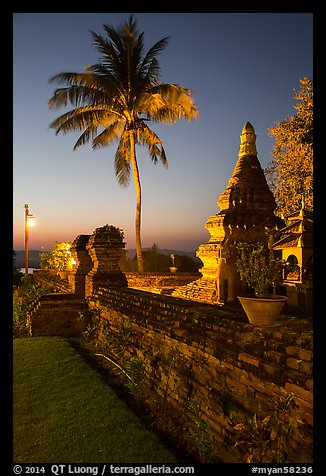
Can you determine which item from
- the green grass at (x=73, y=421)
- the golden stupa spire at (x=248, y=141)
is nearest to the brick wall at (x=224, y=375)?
the green grass at (x=73, y=421)

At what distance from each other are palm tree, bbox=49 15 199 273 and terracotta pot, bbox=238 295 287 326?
13.7 meters

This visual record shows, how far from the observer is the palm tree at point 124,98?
16422 mm

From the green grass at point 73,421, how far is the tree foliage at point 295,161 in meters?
12.6

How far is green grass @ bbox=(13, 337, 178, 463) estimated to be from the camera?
3.43m

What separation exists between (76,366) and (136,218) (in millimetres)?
11967

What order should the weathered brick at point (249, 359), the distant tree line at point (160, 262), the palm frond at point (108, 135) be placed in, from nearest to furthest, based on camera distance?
the weathered brick at point (249, 359) → the palm frond at point (108, 135) → the distant tree line at point (160, 262)

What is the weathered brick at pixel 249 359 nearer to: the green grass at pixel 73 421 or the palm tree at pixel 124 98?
the green grass at pixel 73 421

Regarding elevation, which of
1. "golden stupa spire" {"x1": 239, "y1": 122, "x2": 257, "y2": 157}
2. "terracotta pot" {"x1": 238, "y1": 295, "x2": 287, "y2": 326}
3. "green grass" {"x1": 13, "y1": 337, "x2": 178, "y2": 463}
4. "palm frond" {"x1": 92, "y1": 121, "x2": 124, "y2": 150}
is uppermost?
"palm frond" {"x1": 92, "y1": 121, "x2": 124, "y2": 150}

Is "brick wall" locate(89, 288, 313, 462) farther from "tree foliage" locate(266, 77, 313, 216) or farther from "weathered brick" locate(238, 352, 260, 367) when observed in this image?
"tree foliage" locate(266, 77, 313, 216)

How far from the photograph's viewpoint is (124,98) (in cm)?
1759

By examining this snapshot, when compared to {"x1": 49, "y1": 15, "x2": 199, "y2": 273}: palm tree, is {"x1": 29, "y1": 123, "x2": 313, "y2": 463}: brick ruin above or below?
below

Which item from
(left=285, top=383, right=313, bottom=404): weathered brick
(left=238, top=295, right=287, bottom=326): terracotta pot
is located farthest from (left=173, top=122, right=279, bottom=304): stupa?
(left=285, top=383, right=313, bottom=404): weathered brick
